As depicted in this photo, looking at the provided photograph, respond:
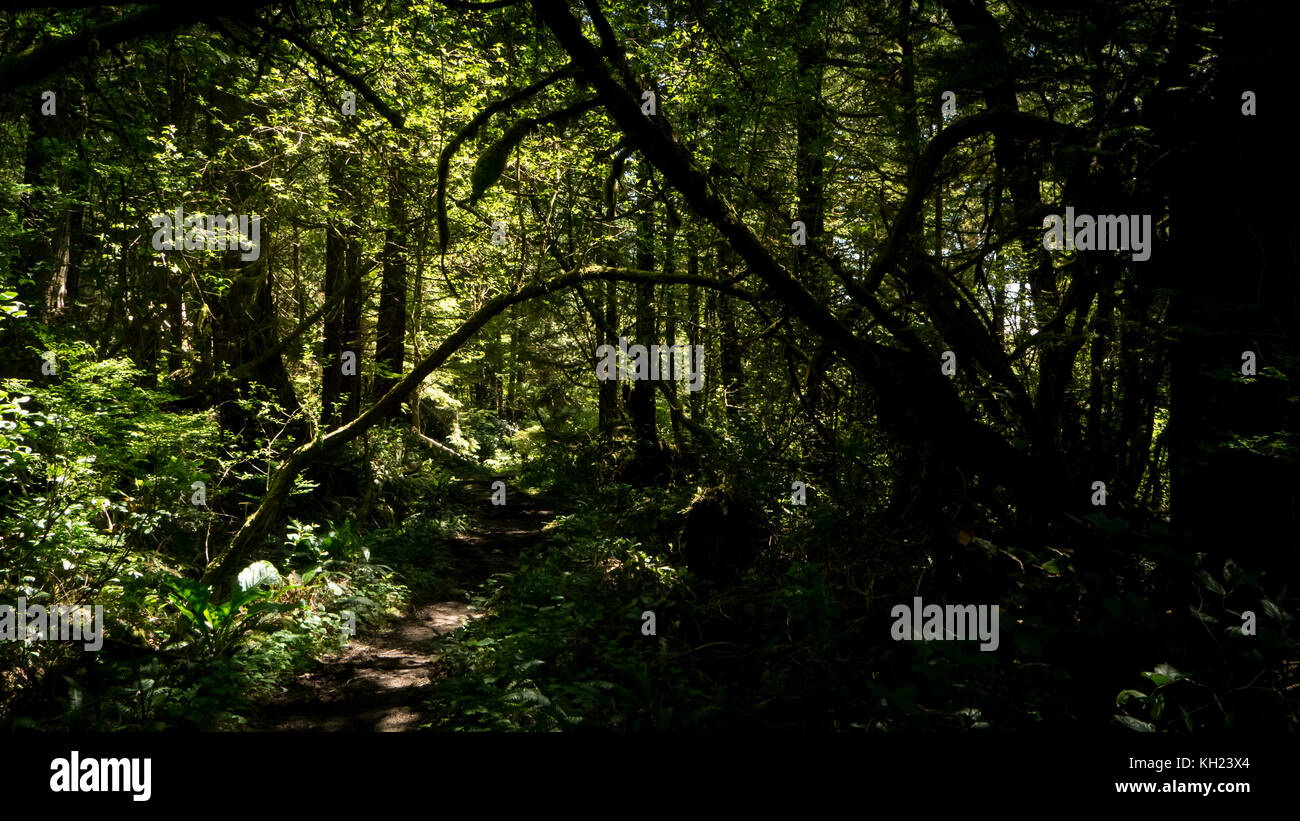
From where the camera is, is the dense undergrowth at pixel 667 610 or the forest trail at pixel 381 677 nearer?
the dense undergrowth at pixel 667 610

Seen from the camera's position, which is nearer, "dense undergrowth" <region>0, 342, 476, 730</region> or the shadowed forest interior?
the shadowed forest interior

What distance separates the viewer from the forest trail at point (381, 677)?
17.7 ft

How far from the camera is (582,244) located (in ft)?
31.0

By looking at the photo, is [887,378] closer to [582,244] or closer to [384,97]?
[582,244]

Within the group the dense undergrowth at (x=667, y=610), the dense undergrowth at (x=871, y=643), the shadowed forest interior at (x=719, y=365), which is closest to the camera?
the dense undergrowth at (x=871, y=643)

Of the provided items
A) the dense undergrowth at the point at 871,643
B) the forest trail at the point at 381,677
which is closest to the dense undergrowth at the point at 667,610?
the dense undergrowth at the point at 871,643

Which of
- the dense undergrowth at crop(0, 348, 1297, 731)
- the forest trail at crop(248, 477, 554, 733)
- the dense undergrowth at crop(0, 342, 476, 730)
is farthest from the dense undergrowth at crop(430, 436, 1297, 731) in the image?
→ the dense undergrowth at crop(0, 342, 476, 730)

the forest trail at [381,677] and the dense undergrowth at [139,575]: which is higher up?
the dense undergrowth at [139,575]

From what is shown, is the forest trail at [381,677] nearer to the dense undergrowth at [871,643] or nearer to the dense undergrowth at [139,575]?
the dense undergrowth at [139,575]

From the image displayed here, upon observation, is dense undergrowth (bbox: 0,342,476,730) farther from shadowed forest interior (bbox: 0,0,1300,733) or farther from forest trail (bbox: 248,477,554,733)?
forest trail (bbox: 248,477,554,733)

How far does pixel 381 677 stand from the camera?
6.44 metres

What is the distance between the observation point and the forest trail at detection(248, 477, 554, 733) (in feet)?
17.7

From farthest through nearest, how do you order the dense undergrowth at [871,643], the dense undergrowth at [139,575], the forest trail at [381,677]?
1. the forest trail at [381,677]
2. the dense undergrowth at [139,575]
3. the dense undergrowth at [871,643]

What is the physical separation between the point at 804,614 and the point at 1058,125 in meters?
4.27
